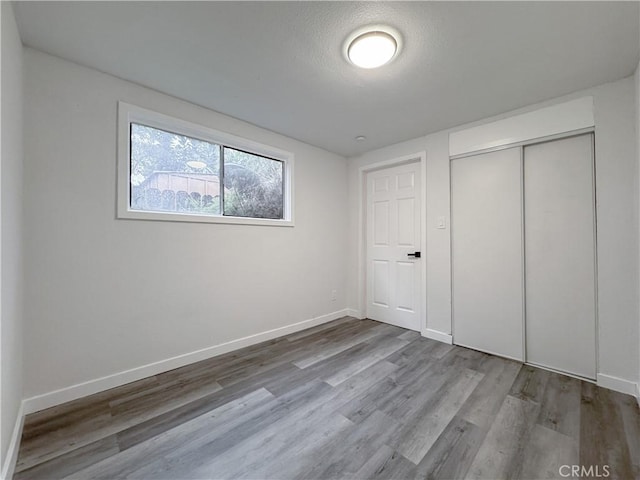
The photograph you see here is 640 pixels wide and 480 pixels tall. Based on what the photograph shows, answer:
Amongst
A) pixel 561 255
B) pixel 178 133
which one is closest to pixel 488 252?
pixel 561 255

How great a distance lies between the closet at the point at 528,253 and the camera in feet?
7.28

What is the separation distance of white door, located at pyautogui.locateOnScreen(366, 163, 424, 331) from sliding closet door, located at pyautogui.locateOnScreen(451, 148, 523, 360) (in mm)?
505

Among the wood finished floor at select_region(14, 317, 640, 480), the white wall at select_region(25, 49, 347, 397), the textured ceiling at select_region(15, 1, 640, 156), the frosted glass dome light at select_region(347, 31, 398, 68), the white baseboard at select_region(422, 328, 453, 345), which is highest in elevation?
the textured ceiling at select_region(15, 1, 640, 156)

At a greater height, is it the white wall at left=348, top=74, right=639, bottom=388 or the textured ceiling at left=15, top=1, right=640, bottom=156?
the textured ceiling at left=15, top=1, right=640, bottom=156

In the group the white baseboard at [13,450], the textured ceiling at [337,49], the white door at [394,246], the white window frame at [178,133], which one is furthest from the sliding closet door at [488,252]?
the white baseboard at [13,450]

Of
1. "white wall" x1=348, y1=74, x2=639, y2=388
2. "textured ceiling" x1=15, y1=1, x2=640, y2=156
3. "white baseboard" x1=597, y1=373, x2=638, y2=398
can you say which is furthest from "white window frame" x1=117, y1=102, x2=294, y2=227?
"white baseboard" x1=597, y1=373, x2=638, y2=398

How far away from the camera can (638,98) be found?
6.04ft

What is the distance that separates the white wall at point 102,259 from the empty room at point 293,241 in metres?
0.01

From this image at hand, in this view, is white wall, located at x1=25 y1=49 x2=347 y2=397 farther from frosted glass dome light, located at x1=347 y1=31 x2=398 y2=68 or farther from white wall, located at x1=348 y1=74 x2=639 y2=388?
white wall, located at x1=348 y1=74 x2=639 y2=388

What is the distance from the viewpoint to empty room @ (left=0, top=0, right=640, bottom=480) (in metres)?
1.42

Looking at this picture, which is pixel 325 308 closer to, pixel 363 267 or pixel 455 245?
pixel 363 267

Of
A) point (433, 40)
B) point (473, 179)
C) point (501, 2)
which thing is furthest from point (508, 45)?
point (473, 179)

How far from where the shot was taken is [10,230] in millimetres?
1382

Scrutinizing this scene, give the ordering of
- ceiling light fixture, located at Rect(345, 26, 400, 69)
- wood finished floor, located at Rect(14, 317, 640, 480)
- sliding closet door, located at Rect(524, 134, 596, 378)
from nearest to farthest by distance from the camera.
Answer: wood finished floor, located at Rect(14, 317, 640, 480), ceiling light fixture, located at Rect(345, 26, 400, 69), sliding closet door, located at Rect(524, 134, 596, 378)
